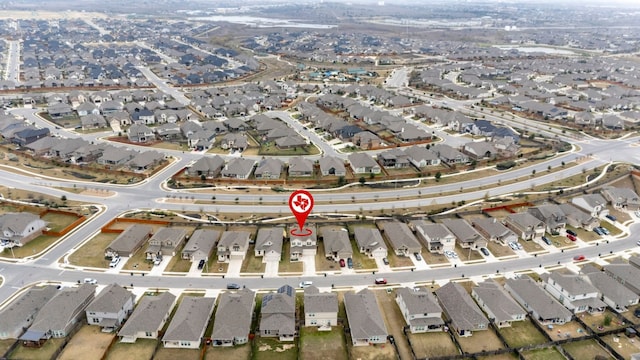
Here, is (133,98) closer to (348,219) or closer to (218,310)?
(348,219)

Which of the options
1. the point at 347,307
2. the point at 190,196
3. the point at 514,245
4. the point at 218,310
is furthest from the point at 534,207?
the point at 190,196

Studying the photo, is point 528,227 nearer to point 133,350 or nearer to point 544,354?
point 544,354

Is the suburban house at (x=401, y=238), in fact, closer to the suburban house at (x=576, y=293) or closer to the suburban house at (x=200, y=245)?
the suburban house at (x=576, y=293)

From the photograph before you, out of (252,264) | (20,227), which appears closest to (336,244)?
(252,264)

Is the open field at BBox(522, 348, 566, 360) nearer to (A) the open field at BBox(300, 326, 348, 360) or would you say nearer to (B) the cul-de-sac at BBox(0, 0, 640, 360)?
(B) the cul-de-sac at BBox(0, 0, 640, 360)

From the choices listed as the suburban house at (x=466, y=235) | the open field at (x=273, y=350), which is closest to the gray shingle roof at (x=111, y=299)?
the open field at (x=273, y=350)
